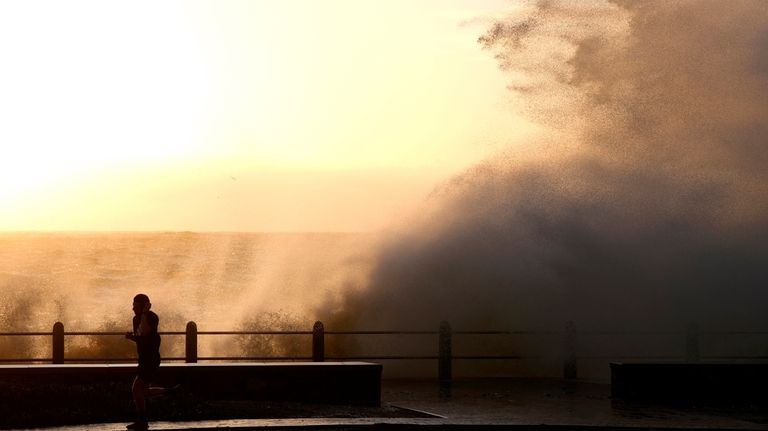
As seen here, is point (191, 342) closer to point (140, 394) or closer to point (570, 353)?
point (570, 353)

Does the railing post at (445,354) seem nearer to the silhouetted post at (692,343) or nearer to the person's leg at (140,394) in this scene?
the silhouetted post at (692,343)

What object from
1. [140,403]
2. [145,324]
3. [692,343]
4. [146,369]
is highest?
[145,324]

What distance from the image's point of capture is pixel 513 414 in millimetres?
17625

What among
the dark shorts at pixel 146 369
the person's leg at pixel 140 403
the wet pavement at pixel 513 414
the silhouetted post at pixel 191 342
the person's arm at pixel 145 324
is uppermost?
the person's arm at pixel 145 324

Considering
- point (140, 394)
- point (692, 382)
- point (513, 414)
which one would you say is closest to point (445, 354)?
point (692, 382)

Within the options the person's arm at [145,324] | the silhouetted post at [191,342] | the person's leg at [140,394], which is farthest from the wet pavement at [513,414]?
the silhouetted post at [191,342]

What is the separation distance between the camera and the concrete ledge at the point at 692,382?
19.5 metres

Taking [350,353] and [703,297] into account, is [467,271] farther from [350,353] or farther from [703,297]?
[703,297]

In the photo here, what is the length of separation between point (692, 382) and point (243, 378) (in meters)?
6.72

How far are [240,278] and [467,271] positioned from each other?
8287cm

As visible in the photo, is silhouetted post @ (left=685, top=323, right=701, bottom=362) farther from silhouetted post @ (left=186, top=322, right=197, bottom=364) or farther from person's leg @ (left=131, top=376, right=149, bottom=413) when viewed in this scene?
person's leg @ (left=131, top=376, right=149, bottom=413)

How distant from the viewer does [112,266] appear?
126375mm

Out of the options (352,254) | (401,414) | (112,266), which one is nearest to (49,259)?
(112,266)

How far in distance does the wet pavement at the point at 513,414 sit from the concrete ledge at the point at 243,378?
2.20ft
